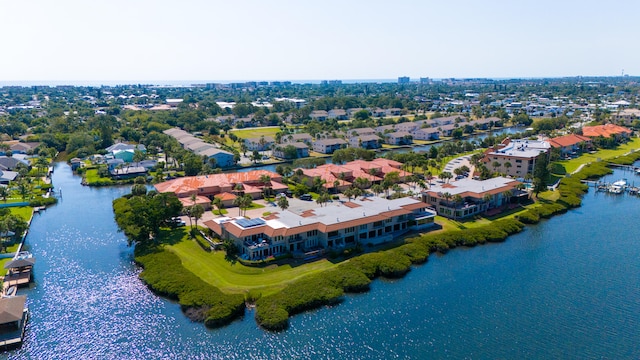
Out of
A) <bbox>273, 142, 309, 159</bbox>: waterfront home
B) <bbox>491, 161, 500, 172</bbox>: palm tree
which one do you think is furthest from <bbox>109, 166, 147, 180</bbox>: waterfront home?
<bbox>491, 161, 500, 172</bbox>: palm tree

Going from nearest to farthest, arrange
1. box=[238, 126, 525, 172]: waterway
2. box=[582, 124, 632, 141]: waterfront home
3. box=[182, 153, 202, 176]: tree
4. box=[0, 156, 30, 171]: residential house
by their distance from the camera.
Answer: box=[182, 153, 202, 176]: tree → box=[0, 156, 30, 171]: residential house → box=[238, 126, 525, 172]: waterway → box=[582, 124, 632, 141]: waterfront home

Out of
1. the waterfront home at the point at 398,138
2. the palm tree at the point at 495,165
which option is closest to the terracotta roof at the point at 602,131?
the waterfront home at the point at 398,138

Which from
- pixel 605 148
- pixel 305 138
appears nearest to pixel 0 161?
pixel 305 138

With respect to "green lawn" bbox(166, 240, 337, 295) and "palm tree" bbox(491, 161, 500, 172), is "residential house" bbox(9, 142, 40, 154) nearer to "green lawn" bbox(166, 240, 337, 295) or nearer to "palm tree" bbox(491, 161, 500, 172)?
"green lawn" bbox(166, 240, 337, 295)

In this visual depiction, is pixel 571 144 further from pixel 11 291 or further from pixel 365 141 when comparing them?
pixel 11 291

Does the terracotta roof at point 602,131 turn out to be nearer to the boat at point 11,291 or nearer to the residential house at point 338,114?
the residential house at point 338,114

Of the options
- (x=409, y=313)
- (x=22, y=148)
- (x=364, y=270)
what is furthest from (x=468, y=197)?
(x=22, y=148)

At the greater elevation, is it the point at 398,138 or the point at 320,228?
the point at 398,138
